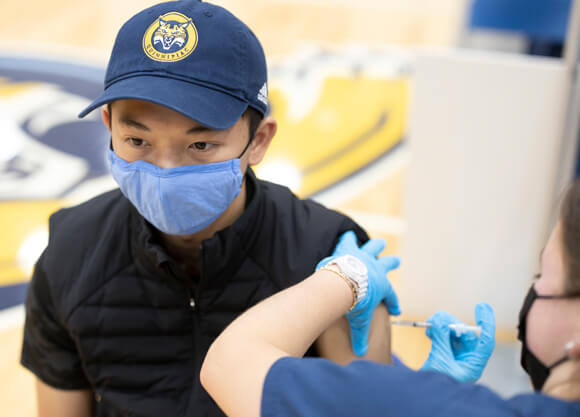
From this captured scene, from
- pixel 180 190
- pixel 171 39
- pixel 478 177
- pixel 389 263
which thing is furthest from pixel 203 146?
pixel 478 177

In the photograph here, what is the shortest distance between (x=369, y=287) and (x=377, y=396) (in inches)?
14.0

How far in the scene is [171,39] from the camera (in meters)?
1.10

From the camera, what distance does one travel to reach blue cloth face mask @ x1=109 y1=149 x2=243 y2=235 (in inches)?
44.4

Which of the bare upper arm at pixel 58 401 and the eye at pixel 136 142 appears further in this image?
the bare upper arm at pixel 58 401

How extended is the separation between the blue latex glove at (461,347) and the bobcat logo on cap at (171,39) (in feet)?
2.45

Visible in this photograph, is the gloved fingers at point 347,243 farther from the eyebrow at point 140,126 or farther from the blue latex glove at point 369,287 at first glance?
the eyebrow at point 140,126

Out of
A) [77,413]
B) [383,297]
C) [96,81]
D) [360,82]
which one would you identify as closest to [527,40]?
[360,82]

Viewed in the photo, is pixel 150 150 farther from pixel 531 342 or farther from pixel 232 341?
pixel 531 342

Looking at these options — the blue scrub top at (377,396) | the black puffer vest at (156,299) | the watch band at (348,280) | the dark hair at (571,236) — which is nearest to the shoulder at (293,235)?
the black puffer vest at (156,299)

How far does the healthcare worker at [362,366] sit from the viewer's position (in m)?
0.78

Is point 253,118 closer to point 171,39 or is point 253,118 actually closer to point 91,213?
point 171,39

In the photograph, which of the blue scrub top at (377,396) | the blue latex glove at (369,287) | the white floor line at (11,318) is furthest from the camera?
the white floor line at (11,318)

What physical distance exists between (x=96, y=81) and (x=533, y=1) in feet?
10.1

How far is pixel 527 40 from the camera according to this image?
4.18 meters
